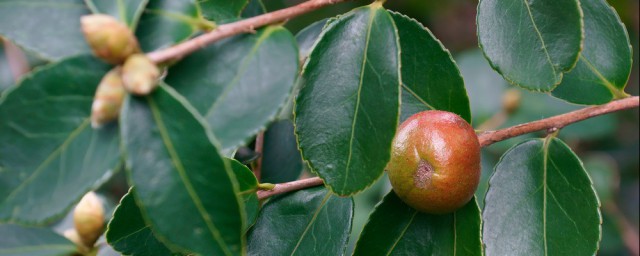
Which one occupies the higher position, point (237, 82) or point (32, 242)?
point (237, 82)

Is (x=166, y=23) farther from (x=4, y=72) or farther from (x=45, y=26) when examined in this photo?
(x=4, y=72)

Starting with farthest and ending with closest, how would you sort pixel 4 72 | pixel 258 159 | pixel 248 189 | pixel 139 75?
pixel 4 72 → pixel 258 159 → pixel 248 189 → pixel 139 75

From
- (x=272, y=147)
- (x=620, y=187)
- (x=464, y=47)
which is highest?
(x=272, y=147)

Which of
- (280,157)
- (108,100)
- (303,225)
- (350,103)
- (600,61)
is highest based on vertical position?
(108,100)

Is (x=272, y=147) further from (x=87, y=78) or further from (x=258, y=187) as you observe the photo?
(x=87, y=78)

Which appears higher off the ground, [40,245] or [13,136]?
[13,136]

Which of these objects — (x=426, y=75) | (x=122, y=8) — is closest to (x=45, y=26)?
(x=122, y=8)

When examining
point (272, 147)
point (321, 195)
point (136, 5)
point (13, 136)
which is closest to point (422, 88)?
point (321, 195)
